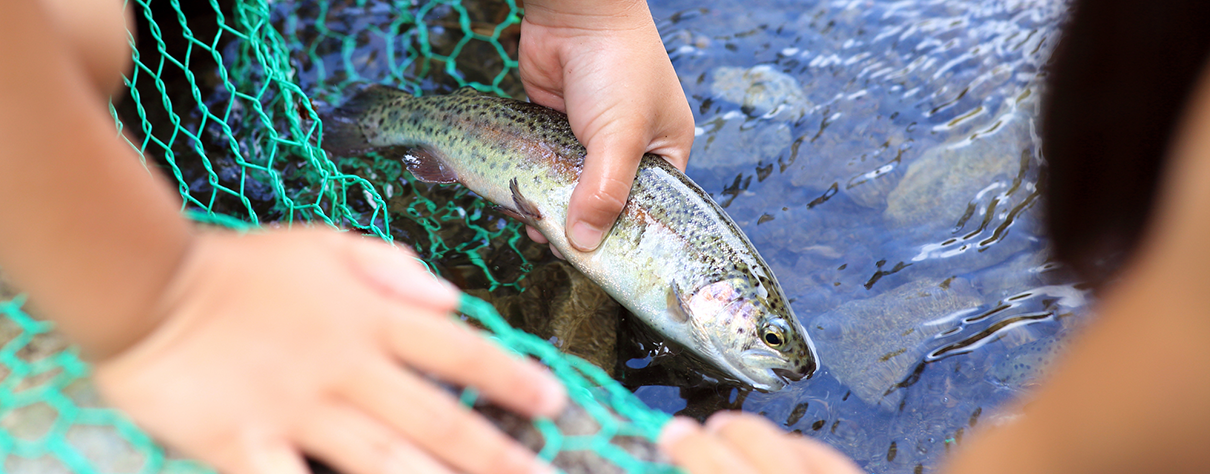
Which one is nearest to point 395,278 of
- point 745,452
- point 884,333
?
point 745,452

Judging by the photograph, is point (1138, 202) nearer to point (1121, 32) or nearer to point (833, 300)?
point (1121, 32)

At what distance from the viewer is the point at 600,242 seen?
3168 millimetres

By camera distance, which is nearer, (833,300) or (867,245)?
(833,300)

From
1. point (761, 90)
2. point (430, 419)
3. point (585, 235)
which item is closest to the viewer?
point (430, 419)

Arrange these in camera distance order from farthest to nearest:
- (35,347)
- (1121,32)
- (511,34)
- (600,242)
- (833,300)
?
(511,34) < (833,300) < (600,242) < (35,347) < (1121,32)

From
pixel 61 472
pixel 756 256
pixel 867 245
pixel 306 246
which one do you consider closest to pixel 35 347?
pixel 61 472

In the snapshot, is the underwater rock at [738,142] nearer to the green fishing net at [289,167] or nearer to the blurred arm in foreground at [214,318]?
the green fishing net at [289,167]

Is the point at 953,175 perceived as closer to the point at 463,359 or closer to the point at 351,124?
the point at 351,124

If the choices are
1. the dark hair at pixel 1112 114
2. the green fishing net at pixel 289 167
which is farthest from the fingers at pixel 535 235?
the dark hair at pixel 1112 114

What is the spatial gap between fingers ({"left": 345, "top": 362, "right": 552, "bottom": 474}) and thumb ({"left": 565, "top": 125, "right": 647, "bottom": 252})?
1932mm

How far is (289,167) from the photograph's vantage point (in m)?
3.76

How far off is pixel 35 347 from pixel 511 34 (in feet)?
12.3

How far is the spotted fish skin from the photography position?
3.04 m

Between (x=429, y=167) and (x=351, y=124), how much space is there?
66 centimetres
